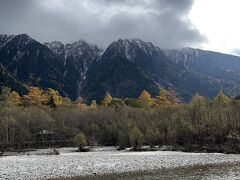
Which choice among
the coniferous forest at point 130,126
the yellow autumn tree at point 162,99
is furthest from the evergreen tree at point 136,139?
the yellow autumn tree at point 162,99

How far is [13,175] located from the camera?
158 ft

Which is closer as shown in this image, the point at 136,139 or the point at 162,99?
the point at 136,139

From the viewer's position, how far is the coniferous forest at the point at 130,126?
100312 mm

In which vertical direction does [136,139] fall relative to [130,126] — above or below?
below

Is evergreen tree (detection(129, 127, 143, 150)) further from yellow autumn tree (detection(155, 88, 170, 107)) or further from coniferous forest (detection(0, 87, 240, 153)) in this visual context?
yellow autumn tree (detection(155, 88, 170, 107))

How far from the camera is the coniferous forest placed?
100 metres

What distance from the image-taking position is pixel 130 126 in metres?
115

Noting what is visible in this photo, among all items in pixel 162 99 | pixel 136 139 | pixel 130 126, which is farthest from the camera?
pixel 162 99

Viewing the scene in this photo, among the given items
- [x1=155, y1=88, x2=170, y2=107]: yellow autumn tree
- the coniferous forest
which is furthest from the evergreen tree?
[x1=155, y1=88, x2=170, y2=107]: yellow autumn tree

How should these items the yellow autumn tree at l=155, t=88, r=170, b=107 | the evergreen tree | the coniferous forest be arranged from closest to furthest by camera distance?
1. the evergreen tree
2. the coniferous forest
3. the yellow autumn tree at l=155, t=88, r=170, b=107

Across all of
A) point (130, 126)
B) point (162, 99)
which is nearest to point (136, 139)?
point (130, 126)

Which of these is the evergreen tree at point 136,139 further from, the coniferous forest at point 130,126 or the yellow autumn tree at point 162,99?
the yellow autumn tree at point 162,99

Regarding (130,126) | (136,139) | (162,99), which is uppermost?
(162,99)

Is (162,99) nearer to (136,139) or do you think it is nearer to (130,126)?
(130,126)
